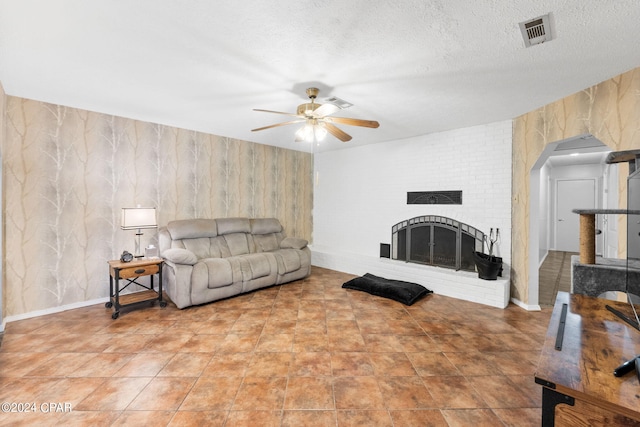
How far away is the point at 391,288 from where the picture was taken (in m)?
3.72

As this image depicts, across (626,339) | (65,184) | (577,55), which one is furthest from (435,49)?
(65,184)

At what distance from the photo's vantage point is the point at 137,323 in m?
2.93

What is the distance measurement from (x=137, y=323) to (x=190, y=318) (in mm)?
524

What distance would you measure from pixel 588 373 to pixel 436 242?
11.7 feet

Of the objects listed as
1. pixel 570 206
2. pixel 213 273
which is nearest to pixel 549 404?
pixel 213 273

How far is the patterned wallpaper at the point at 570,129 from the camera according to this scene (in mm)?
2250

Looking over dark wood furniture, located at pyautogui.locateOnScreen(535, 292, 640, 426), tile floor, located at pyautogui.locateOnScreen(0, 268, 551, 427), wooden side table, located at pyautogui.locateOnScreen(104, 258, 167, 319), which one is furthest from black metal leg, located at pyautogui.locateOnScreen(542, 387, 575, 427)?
wooden side table, located at pyautogui.locateOnScreen(104, 258, 167, 319)

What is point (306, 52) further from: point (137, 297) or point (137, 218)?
point (137, 297)

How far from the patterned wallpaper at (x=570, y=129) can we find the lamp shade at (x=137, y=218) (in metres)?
4.69

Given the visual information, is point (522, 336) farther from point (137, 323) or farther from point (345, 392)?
point (137, 323)

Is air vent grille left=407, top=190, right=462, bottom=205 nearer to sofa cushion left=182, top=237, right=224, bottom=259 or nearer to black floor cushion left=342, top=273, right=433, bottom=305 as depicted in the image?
black floor cushion left=342, top=273, right=433, bottom=305

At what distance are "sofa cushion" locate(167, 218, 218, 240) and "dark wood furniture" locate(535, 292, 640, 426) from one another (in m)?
3.99

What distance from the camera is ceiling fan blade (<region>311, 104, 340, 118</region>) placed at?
90.7 inches

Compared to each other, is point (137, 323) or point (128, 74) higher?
point (128, 74)
